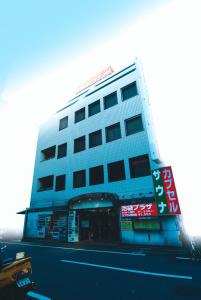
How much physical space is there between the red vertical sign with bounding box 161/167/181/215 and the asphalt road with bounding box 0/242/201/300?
3.85 metres

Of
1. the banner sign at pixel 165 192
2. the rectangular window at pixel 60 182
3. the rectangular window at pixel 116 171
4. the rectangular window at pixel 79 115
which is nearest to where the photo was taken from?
the banner sign at pixel 165 192

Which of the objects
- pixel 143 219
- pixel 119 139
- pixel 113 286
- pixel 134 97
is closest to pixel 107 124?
pixel 119 139

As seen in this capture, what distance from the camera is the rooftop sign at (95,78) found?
24.0 m

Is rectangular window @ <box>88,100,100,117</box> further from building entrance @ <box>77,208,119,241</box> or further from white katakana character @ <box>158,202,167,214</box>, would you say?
white katakana character @ <box>158,202,167,214</box>

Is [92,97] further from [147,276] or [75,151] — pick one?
[147,276]

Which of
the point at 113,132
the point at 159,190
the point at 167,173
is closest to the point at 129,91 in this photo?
the point at 113,132

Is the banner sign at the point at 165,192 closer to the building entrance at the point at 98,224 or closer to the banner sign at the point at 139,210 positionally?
the banner sign at the point at 139,210

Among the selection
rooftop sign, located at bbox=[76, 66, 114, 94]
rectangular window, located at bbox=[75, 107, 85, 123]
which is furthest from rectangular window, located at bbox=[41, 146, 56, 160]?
rooftop sign, located at bbox=[76, 66, 114, 94]

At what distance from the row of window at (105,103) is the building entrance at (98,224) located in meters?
11.8

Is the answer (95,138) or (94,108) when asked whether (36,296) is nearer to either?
(95,138)

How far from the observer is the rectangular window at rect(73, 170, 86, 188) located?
17997 mm

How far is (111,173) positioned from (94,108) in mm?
9430

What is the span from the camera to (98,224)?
16641mm

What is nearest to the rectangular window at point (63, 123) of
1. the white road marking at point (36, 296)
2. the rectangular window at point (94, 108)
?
the rectangular window at point (94, 108)
